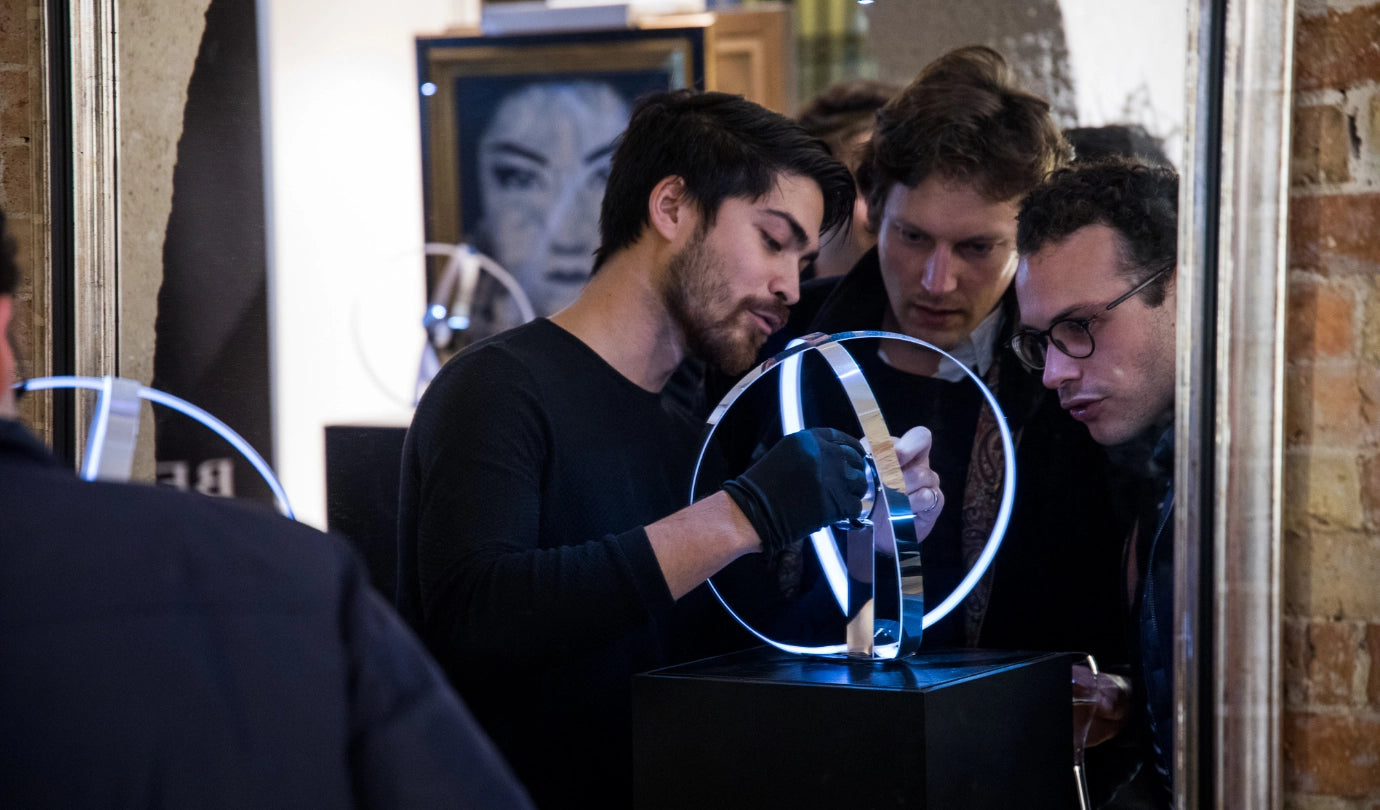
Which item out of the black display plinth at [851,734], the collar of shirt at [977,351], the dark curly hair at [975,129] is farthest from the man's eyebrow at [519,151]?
the black display plinth at [851,734]

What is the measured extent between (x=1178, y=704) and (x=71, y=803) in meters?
0.85

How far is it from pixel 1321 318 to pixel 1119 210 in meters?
0.22

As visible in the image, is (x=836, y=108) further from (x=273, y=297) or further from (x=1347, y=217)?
(x=273, y=297)

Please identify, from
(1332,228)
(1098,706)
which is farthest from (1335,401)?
(1098,706)

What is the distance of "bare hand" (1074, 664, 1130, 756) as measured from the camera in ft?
4.04

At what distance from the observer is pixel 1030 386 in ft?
4.25

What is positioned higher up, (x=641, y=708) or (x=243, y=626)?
(x=243, y=626)

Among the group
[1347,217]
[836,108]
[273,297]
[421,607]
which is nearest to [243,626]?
[421,607]

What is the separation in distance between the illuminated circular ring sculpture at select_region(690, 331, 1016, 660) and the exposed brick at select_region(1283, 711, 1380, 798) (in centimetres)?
31

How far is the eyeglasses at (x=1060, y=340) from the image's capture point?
1.24 metres

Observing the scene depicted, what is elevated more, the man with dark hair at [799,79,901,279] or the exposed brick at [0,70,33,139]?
the exposed brick at [0,70,33,139]

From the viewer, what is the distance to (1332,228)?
41.4 inches

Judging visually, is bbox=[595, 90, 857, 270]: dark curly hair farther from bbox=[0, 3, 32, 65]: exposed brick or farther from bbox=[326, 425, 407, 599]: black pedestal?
bbox=[0, 3, 32, 65]: exposed brick

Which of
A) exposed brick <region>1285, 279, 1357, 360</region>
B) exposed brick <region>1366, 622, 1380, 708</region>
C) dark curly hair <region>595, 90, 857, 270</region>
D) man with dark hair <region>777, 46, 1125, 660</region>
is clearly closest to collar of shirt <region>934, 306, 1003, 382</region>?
man with dark hair <region>777, 46, 1125, 660</region>
